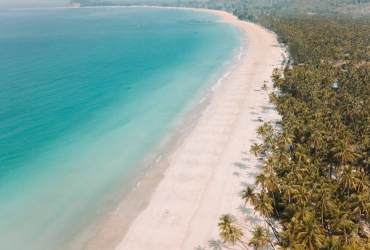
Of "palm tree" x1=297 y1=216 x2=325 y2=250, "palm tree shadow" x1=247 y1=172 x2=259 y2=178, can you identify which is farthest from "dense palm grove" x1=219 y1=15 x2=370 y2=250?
"palm tree shadow" x1=247 y1=172 x2=259 y2=178

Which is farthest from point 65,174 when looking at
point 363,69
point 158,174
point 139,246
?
point 363,69

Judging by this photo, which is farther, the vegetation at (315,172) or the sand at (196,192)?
the sand at (196,192)

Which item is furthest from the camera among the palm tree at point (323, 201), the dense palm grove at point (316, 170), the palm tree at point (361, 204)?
the palm tree at point (323, 201)

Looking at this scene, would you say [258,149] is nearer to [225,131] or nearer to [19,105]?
[225,131]

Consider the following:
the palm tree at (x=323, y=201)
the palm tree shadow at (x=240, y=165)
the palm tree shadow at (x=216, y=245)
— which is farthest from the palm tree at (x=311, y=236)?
the palm tree shadow at (x=240, y=165)

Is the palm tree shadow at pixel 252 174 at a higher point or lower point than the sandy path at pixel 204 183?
higher

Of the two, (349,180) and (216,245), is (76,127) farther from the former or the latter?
(349,180)

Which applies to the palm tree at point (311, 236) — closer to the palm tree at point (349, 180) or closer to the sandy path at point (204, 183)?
the palm tree at point (349, 180)
